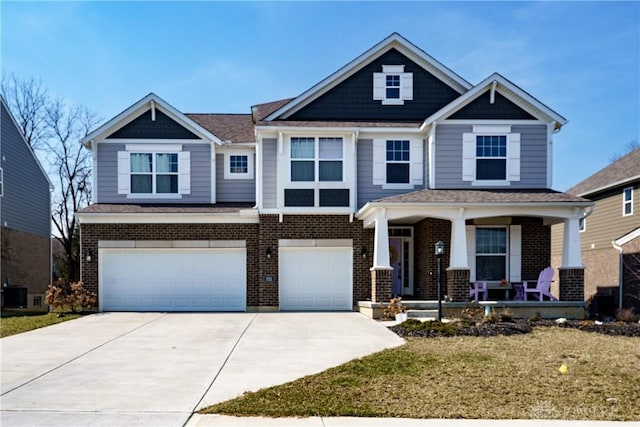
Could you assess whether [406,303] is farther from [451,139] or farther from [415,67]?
[415,67]

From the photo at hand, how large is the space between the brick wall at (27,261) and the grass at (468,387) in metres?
18.7

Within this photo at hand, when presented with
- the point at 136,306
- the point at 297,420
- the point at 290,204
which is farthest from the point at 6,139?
the point at 297,420

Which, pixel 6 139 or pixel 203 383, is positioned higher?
pixel 6 139

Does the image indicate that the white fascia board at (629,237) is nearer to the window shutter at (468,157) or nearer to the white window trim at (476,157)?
the white window trim at (476,157)

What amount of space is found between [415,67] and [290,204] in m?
6.36

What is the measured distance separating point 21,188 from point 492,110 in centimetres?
2034

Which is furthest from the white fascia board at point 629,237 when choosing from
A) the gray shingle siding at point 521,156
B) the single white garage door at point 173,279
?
the single white garage door at point 173,279

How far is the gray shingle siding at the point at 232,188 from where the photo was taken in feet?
61.2

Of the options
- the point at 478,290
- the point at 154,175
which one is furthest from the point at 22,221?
the point at 478,290

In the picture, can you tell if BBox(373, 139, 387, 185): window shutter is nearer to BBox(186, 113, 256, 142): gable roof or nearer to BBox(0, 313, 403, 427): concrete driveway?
BBox(186, 113, 256, 142): gable roof

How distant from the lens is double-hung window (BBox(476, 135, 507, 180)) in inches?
674

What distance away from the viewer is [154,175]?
18188 mm

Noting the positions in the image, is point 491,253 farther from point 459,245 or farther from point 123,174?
point 123,174

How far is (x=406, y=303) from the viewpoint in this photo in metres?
14.9
